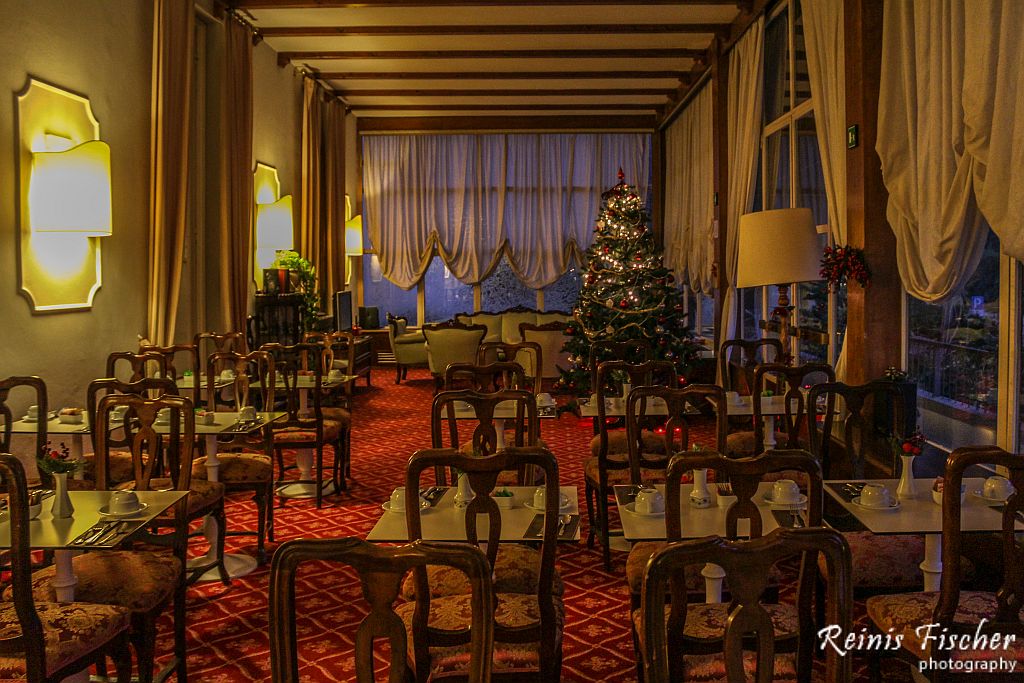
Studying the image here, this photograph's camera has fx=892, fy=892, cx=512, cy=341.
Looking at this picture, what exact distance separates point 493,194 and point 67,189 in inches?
393

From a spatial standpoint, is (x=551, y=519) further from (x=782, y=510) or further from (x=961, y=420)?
(x=961, y=420)

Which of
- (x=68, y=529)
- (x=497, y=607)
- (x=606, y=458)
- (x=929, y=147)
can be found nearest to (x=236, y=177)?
(x=606, y=458)

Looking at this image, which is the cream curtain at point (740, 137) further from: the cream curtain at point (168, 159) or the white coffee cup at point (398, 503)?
the white coffee cup at point (398, 503)

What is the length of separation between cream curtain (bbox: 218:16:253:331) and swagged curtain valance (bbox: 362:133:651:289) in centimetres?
625

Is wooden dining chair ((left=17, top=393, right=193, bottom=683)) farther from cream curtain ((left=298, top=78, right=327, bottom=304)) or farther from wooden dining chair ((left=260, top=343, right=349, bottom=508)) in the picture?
cream curtain ((left=298, top=78, right=327, bottom=304))

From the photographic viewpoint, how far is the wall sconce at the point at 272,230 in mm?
9430

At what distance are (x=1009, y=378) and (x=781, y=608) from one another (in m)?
2.14

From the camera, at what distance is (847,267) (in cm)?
515

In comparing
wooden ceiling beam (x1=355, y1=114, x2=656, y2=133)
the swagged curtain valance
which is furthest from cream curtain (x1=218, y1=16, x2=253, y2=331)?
the swagged curtain valance

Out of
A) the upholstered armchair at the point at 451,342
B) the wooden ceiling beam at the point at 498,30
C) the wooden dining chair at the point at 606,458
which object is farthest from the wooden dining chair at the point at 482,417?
the upholstered armchair at the point at 451,342

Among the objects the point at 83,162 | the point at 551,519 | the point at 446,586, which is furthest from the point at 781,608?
the point at 83,162

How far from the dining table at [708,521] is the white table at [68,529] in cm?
163

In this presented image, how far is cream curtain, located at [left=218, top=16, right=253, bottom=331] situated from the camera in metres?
8.21

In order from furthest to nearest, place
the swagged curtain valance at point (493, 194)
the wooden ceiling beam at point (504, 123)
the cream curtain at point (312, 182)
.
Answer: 1. the swagged curtain valance at point (493, 194)
2. the wooden ceiling beam at point (504, 123)
3. the cream curtain at point (312, 182)
